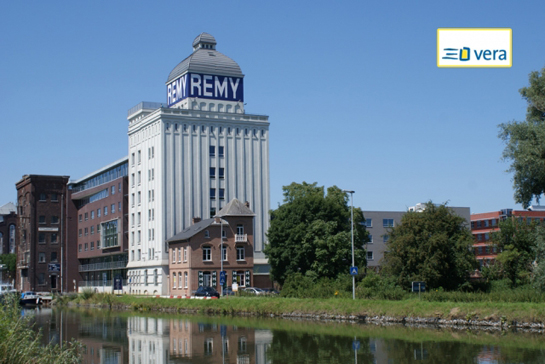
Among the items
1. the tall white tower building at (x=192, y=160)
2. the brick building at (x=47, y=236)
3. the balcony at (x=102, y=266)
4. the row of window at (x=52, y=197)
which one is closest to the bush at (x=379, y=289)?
the tall white tower building at (x=192, y=160)

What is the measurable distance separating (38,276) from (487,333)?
4171 inches

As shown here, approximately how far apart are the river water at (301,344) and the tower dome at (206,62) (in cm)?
5871

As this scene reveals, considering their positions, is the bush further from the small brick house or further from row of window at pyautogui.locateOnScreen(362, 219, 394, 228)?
row of window at pyautogui.locateOnScreen(362, 219, 394, 228)

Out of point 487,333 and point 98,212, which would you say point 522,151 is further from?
point 98,212

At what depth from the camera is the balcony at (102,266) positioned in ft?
354

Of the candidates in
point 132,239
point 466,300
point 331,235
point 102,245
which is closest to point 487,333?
point 466,300

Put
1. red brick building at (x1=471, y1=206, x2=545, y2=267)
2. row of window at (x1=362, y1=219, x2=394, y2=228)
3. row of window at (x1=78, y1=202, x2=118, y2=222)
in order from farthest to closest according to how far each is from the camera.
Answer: red brick building at (x1=471, y1=206, x2=545, y2=267)
row of window at (x1=362, y1=219, x2=394, y2=228)
row of window at (x1=78, y1=202, x2=118, y2=222)

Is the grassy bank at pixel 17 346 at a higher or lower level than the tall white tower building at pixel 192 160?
lower

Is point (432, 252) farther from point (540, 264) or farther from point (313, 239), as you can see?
point (313, 239)

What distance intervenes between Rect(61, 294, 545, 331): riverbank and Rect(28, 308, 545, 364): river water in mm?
2205

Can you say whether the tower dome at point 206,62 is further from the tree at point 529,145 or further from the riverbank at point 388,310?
the tree at point 529,145

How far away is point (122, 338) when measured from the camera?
1582 inches

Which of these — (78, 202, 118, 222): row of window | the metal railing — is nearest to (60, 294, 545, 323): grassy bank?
the metal railing

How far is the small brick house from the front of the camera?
8406 cm
